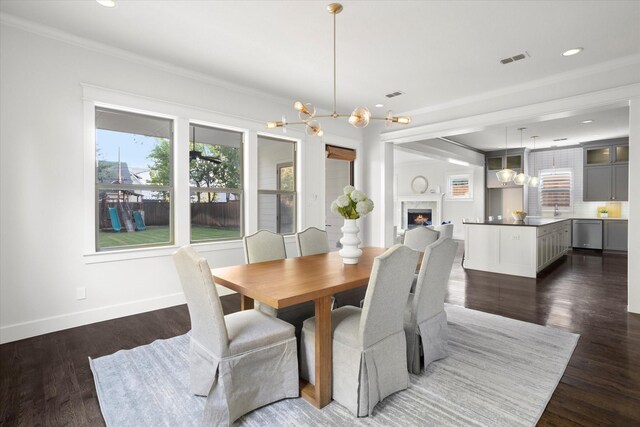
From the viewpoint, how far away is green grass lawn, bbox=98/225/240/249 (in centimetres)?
363

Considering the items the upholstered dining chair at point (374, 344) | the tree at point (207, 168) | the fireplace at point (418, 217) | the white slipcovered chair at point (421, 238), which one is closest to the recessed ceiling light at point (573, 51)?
the white slipcovered chair at point (421, 238)

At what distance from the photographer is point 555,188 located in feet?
Result: 29.3

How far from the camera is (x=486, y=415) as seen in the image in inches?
76.5

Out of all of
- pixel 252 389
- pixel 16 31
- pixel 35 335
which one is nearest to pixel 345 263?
pixel 252 389

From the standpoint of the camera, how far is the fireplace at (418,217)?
36.8 feet

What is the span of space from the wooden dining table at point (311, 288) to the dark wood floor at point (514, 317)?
1127 mm

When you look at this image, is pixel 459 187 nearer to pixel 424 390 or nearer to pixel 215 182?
pixel 215 182

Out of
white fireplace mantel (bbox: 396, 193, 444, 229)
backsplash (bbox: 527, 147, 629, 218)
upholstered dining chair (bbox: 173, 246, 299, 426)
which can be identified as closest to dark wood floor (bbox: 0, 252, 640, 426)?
upholstered dining chair (bbox: 173, 246, 299, 426)

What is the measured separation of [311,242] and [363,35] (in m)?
2.14

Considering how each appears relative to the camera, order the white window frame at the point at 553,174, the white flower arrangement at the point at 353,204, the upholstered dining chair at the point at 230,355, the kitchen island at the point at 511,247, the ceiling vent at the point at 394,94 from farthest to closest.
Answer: the white window frame at the point at 553,174 → the kitchen island at the point at 511,247 → the ceiling vent at the point at 394,94 → the white flower arrangement at the point at 353,204 → the upholstered dining chair at the point at 230,355

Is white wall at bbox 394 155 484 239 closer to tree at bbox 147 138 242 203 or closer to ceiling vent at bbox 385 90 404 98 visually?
ceiling vent at bbox 385 90 404 98

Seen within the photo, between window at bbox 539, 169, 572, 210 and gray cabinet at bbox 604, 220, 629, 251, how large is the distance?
1064 millimetres

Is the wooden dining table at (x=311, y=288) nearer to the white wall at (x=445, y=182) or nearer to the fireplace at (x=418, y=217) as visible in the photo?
the white wall at (x=445, y=182)

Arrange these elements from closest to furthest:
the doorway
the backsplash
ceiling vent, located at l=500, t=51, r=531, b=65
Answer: ceiling vent, located at l=500, t=51, r=531, b=65 → the doorway → the backsplash
